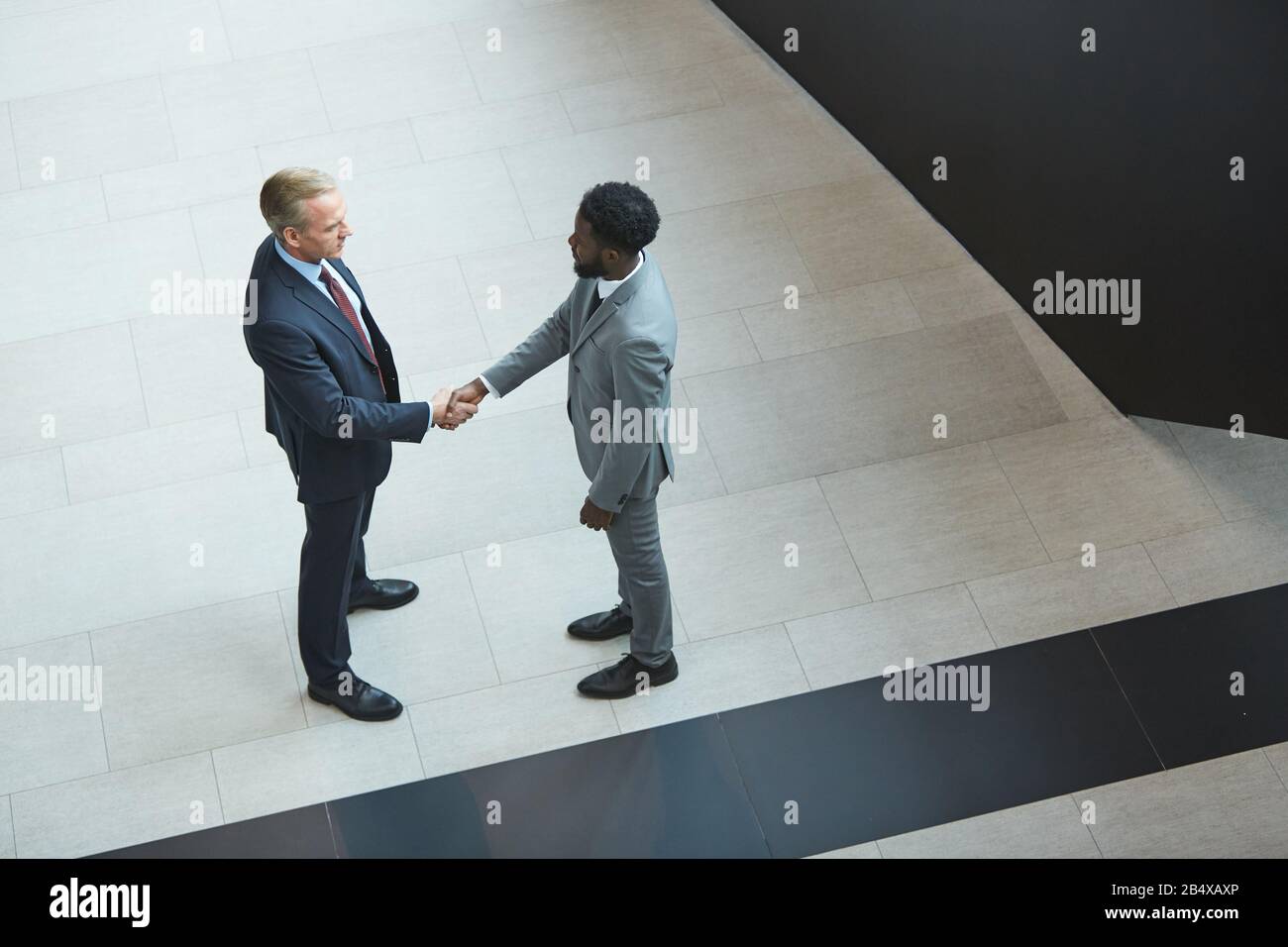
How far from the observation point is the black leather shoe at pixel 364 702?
13.9 feet

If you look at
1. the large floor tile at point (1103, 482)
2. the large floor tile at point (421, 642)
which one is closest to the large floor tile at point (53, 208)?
the large floor tile at point (421, 642)

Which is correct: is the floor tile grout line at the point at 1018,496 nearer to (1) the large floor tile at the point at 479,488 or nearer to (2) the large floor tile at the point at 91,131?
(1) the large floor tile at the point at 479,488

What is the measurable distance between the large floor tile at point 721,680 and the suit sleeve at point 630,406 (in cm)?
83

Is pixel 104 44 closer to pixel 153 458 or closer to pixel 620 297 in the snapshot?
pixel 153 458

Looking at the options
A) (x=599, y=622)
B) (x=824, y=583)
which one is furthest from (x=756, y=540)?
(x=599, y=622)

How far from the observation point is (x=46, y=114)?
6.14m

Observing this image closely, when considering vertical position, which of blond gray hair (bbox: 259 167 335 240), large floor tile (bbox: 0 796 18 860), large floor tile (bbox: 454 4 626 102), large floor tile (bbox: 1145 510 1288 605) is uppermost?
blond gray hair (bbox: 259 167 335 240)

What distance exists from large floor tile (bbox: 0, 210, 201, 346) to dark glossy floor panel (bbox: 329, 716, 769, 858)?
246cm

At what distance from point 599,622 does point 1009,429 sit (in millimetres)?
1783

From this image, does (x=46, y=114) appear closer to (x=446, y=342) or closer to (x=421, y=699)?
(x=446, y=342)

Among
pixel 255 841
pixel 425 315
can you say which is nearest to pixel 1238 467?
pixel 425 315

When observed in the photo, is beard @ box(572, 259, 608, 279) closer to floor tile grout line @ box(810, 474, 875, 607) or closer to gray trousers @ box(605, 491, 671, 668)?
gray trousers @ box(605, 491, 671, 668)

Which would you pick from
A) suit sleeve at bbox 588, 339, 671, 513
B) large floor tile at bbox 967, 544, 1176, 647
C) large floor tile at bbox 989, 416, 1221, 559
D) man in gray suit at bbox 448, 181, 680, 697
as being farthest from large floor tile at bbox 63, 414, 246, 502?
large floor tile at bbox 989, 416, 1221, 559

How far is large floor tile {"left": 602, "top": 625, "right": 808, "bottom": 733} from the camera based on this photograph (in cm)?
430
